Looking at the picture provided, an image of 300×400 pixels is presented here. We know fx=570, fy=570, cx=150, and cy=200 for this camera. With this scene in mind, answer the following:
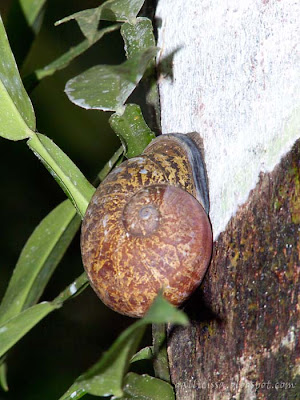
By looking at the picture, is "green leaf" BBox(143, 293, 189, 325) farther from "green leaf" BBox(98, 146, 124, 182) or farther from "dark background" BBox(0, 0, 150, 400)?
"dark background" BBox(0, 0, 150, 400)

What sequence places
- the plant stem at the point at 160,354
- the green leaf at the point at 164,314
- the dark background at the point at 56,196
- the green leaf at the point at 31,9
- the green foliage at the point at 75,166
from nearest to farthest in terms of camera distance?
the green leaf at the point at 164,314 → the green foliage at the point at 75,166 → the plant stem at the point at 160,354 → the green leaf at the point at 31,9 → the dark background at the point at 56,196

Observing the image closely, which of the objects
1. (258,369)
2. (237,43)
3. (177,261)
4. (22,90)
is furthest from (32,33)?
(258,369)

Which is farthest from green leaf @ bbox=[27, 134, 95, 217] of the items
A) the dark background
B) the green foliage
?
the dark background

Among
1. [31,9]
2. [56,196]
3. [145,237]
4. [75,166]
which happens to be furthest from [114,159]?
[56,196]

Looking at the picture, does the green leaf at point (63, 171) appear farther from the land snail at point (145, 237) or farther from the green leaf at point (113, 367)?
the green leaf at point (113, 367)

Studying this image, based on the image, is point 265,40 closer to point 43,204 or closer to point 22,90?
point 22,90

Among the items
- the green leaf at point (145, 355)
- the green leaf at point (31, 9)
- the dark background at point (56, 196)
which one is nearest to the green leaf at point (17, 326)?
the green leaf at point (145, 355)

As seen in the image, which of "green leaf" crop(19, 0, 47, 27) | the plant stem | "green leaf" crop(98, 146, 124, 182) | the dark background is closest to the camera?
the plant stem
